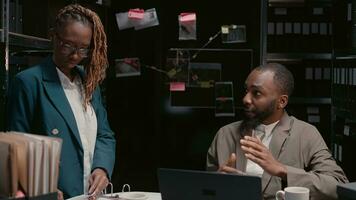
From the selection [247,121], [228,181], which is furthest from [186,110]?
[228,181]

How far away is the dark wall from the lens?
4086mm

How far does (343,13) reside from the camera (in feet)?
12.5

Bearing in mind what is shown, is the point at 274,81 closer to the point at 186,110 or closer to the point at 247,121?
the point at 247,121

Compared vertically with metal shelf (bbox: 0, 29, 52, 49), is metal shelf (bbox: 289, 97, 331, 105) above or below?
below

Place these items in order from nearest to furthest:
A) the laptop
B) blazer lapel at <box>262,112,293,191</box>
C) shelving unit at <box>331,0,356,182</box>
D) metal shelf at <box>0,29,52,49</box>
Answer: the laptop
blazer lapel at <box>262,112,293,191</box>
metal shelf at <box>0,29,52,49</box>
shelving unit at <box>331,0,356,182</box>

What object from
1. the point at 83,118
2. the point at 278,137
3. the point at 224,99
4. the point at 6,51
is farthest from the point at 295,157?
the point at 224,99

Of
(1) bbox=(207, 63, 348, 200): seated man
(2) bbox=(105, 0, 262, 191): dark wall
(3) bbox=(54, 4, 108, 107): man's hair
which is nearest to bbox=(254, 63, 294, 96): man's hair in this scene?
(1) bbox=(207, 63, 348, 200): seated man

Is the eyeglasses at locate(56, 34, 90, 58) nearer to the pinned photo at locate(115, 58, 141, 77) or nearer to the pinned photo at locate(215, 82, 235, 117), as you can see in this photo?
the pinned photo at locate(115, 58, 141, 77)

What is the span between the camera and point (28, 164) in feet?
3.95

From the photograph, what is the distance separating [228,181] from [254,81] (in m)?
0.80

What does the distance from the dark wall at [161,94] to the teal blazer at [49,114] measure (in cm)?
208

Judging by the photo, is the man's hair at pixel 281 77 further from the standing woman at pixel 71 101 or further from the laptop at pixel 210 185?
the laptop at pixel 210 185

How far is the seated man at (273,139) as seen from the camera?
2055 mm

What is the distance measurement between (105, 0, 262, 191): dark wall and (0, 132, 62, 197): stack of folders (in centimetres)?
285
